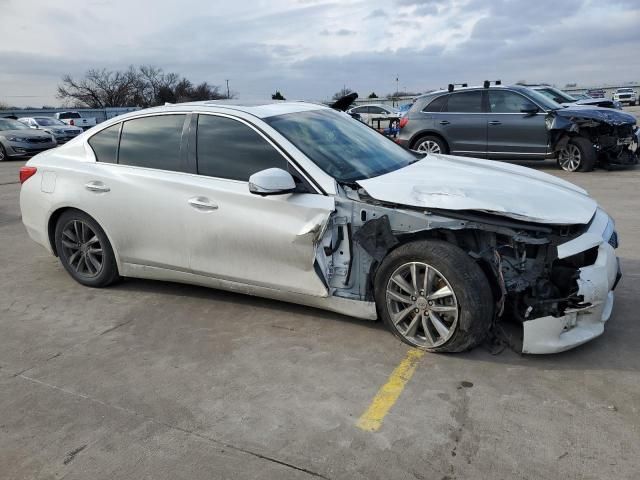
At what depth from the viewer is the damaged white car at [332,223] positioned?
3.27 metres

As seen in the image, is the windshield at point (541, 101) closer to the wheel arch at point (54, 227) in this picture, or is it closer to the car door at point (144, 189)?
the car door at point (144, 189)

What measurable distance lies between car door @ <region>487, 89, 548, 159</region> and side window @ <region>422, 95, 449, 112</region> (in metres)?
0.93

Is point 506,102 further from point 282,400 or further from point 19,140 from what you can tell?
point 19,140

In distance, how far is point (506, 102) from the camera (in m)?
10.8

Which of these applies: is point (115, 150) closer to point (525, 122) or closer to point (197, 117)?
point (197, 117)

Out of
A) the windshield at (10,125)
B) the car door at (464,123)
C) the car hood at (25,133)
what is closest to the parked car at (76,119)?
the windshield at (10,125)

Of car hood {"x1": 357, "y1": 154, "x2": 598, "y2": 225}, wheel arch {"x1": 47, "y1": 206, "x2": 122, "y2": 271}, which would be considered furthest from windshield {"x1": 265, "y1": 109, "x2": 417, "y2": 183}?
wheel arch {"x1": 47, "y1": 206, "x2": 122, "y2": 271}

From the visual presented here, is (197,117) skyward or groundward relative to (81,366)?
skyward

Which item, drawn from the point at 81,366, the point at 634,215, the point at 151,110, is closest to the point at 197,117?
the point at 151,110

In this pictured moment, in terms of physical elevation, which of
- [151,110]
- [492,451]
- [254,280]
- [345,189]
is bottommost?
[492,451]

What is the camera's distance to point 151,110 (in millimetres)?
4523

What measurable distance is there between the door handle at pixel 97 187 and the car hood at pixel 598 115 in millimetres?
8835

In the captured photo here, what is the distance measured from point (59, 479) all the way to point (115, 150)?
2.86m

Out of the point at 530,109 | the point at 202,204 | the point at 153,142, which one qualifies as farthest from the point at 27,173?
the point at 530,109
